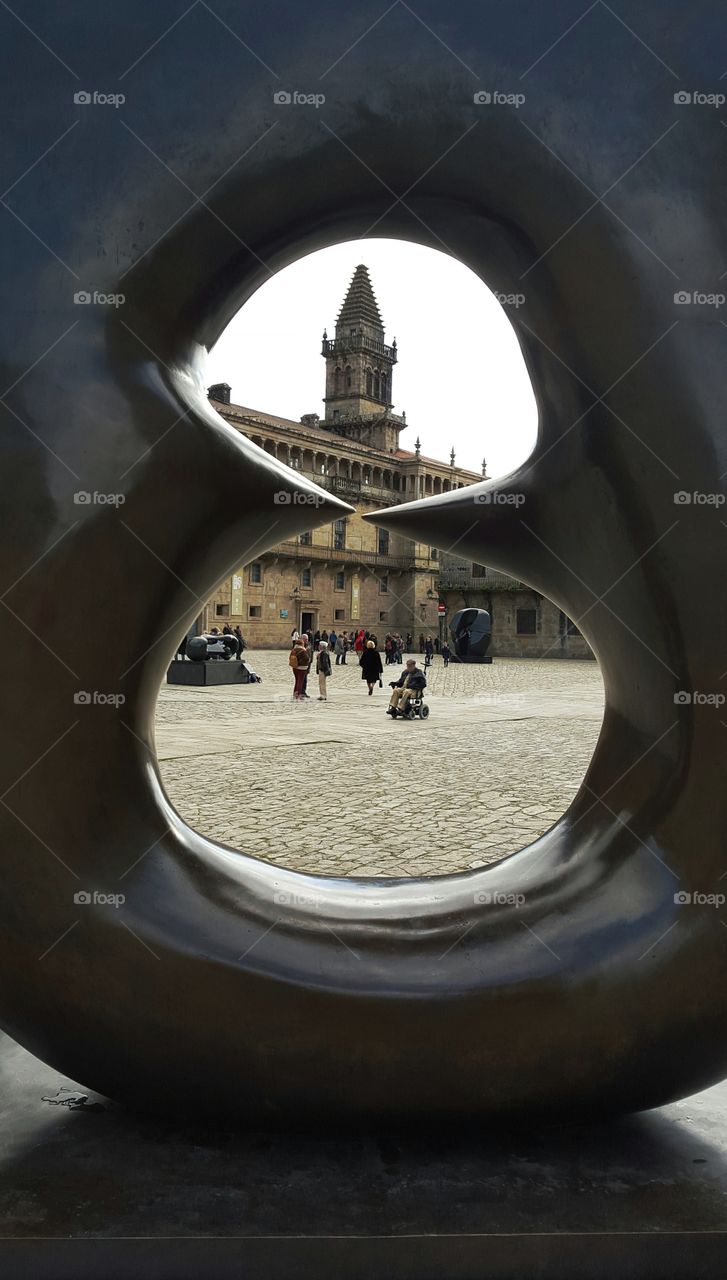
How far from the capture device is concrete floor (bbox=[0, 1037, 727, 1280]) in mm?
1479

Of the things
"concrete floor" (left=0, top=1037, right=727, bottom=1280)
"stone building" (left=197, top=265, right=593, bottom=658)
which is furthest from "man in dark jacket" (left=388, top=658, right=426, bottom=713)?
"stone building" (left=197, top=265, right=593, bottom=658)

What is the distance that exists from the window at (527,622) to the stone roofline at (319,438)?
28.3ft

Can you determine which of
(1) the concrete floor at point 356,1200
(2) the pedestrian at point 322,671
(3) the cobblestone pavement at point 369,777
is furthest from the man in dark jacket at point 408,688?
(1) the concrete floor at point 356,1200

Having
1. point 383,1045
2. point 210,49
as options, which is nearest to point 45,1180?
point 383,1045

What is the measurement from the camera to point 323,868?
202 inches

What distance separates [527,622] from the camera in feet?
185

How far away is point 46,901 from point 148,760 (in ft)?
0.97

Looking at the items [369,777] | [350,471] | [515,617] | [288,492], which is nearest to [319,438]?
[350,471]

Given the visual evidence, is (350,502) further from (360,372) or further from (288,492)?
(288,492)

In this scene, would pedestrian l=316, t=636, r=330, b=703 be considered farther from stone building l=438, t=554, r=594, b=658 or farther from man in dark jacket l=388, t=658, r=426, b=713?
stone building l=438, t=554, r=594, b=658

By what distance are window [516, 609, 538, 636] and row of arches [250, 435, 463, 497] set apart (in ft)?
31.3

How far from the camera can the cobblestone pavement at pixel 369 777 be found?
5.79 meters

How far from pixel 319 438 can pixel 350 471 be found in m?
4.52

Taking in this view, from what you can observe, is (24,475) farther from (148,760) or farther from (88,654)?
(148,760)
